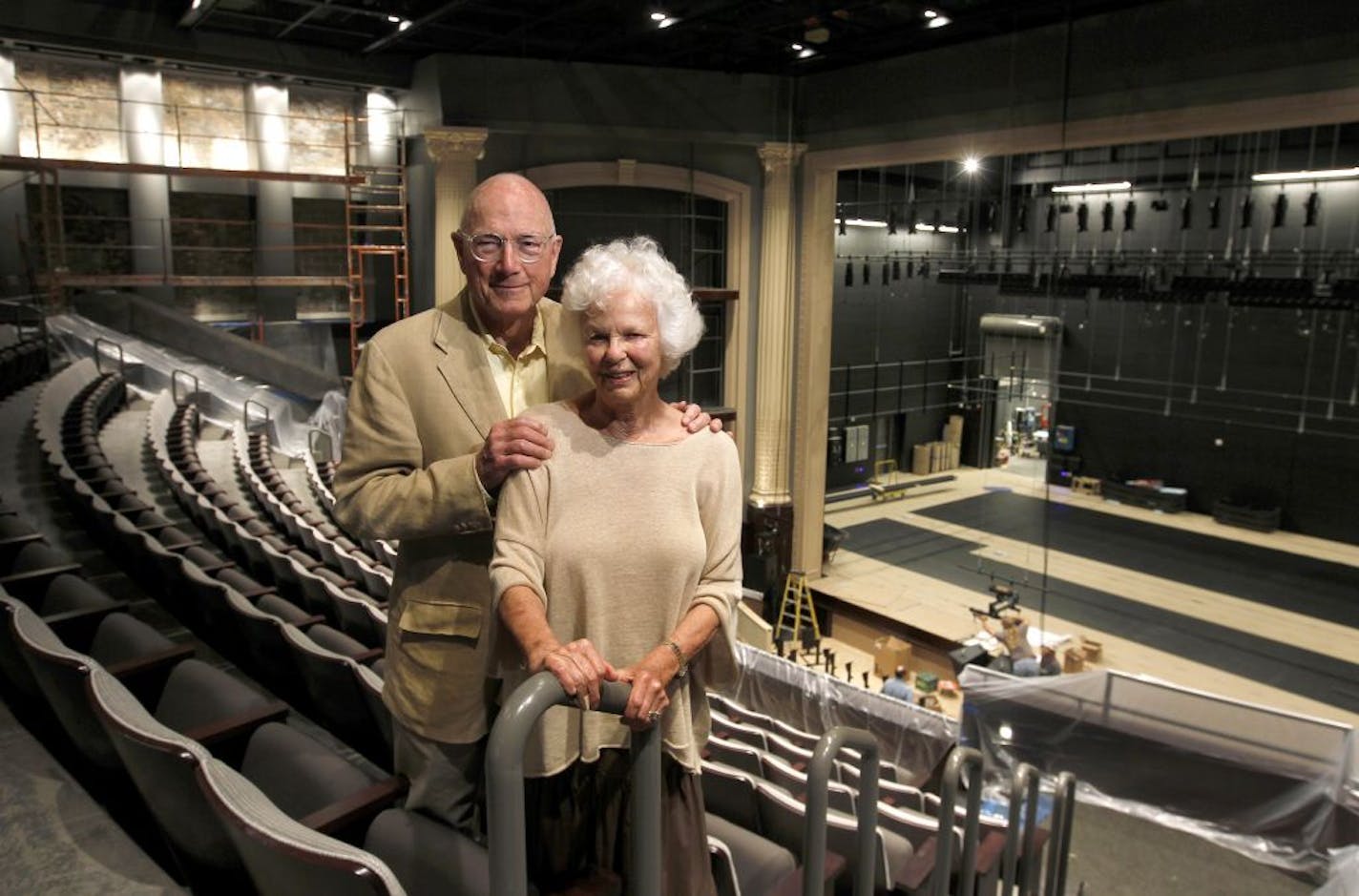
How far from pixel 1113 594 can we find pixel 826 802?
12872mm

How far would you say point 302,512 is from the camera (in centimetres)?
695

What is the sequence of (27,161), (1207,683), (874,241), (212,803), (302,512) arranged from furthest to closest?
(874,241)
(27,161)
(1207,683)
(302,512)
(212,803)

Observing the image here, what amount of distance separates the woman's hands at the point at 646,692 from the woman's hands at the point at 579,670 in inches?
1.8

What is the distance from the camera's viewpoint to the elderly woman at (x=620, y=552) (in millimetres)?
1648

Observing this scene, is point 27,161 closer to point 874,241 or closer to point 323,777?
point 323,777

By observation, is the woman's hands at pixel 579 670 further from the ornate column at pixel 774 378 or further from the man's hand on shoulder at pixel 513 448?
the ornate column at pixel 774 378

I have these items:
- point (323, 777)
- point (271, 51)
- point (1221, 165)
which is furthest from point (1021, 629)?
point (271, 51)

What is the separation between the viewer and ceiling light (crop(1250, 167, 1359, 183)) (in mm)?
13727

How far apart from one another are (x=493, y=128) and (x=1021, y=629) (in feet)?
28.0

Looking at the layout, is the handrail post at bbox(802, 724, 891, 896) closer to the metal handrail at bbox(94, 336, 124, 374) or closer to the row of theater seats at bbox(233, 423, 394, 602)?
the row of theater seats at bbox(233, 423, 394, 602)

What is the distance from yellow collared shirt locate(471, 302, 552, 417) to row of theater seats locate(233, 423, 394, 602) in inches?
107

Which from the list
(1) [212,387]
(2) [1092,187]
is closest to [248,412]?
(1) [212,387]

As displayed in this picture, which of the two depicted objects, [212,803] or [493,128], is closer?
[212,803]

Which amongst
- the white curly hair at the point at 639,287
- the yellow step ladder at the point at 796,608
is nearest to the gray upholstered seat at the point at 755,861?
the white curly hair at the point at 639,287
